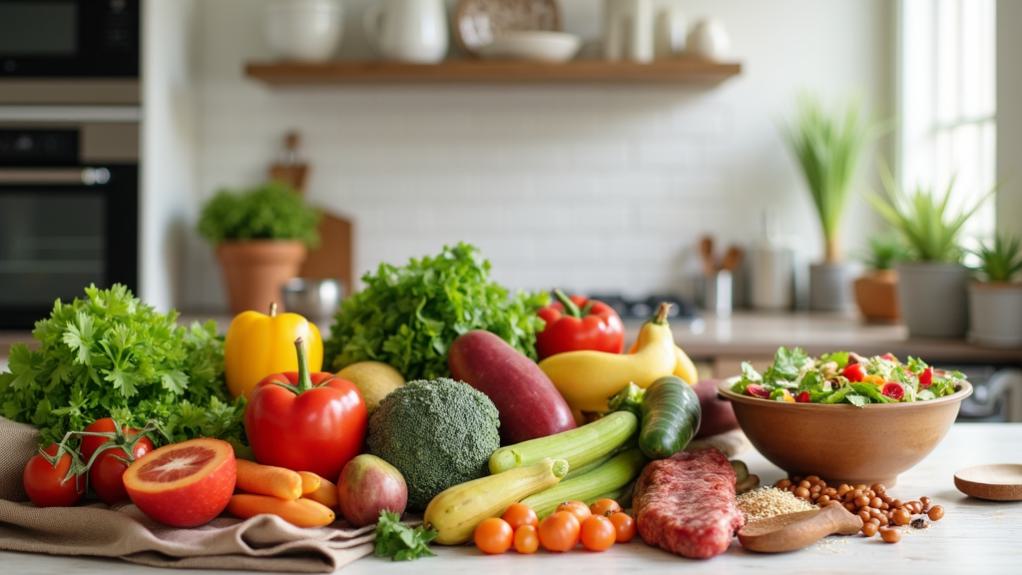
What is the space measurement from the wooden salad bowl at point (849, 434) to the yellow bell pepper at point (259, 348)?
630 millimetres

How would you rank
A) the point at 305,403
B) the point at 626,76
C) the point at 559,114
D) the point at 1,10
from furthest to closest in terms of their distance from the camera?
the point at 559,114
the point at 626,76
the point at 1,10
the point at 305,403

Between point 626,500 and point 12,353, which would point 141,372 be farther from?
point 626,500

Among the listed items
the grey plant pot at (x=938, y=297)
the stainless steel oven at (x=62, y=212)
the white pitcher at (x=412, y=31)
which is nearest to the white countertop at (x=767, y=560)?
the grey plant pot at (x=938, y=297)

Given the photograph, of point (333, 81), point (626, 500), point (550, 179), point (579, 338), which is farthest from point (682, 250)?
point (626, 500)

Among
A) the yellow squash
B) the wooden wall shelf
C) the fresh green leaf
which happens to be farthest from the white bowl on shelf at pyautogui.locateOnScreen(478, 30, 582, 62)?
the fresh green leaf

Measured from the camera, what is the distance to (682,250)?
13.4 feet

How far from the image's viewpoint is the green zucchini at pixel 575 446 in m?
1.29

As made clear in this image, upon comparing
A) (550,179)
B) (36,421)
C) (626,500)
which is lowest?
(626,500)

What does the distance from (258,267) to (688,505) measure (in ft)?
8.97

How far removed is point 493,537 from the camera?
1184mm

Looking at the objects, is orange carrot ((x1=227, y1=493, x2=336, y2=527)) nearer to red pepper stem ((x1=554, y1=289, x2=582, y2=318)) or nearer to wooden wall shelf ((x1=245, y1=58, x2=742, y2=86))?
red pepper stem ((x1=554, y1=289, x2=582, y2=318))

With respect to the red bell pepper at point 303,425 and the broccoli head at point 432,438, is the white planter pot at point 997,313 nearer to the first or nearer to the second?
the broccoli head at point 432,438

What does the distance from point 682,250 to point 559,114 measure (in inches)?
27.3

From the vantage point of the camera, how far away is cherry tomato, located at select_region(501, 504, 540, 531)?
3.96 feet
